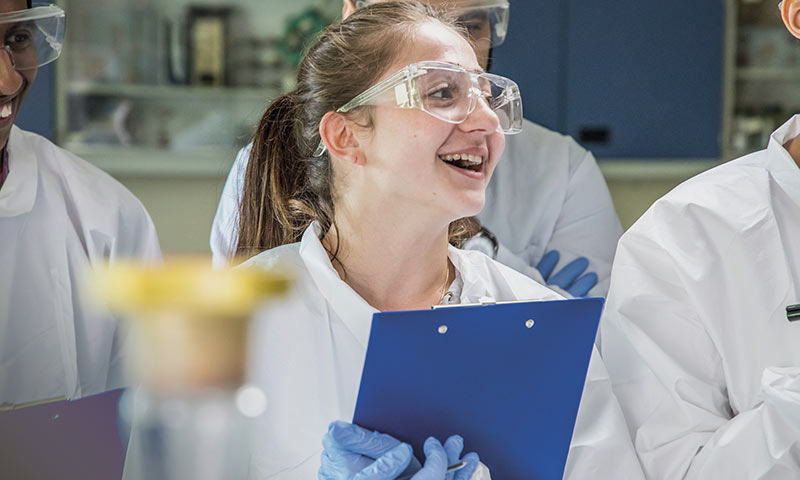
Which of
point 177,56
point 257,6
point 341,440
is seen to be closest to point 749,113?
point 257,6

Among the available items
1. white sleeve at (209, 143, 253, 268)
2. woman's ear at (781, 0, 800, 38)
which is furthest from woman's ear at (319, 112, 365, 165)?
woman's ear at (781, 0, 800, 38)

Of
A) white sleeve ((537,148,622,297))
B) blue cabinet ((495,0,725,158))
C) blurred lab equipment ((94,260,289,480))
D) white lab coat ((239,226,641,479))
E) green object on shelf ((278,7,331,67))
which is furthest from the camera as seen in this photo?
green object on shelf ((278,7,331,67))

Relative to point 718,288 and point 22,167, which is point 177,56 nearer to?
point 22,167

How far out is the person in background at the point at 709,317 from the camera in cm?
130

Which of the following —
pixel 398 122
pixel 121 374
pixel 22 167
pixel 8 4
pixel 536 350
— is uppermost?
pixel 8 4

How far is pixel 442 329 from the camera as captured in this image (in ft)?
3.24

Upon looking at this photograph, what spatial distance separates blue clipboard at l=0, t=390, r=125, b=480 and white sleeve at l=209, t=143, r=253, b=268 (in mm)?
631

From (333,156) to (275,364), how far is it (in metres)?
0.37

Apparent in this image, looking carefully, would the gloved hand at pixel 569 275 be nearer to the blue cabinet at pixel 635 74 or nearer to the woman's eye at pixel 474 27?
the woman's eye at pixel 474 27

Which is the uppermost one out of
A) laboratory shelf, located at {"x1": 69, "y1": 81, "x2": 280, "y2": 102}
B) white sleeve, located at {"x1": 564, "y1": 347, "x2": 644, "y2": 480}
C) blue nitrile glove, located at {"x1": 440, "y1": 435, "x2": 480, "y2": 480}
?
laboratory shelf, located at {"x1": 69, "y1": 81, "x2": 280, "y2": 102}

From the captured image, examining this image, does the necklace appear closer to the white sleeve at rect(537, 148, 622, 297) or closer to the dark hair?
the dark hair

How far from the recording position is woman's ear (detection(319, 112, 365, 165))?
1414 mm

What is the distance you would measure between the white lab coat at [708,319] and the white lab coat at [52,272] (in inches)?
40.0

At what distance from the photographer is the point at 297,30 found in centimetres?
364
